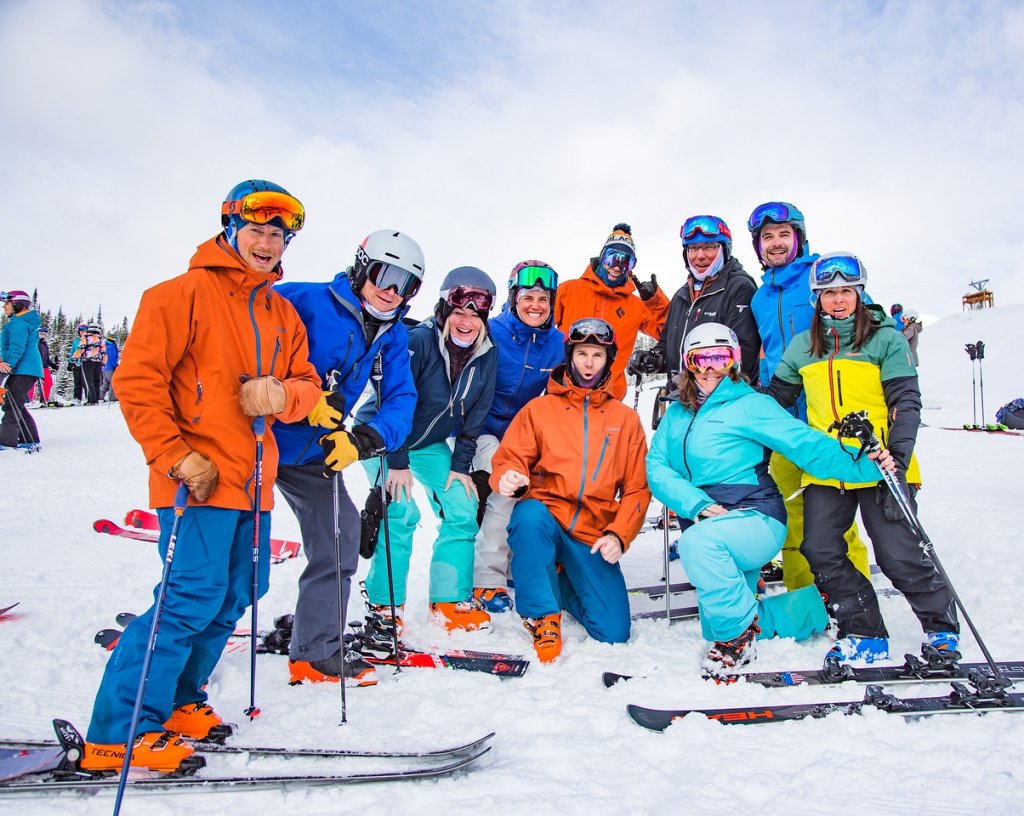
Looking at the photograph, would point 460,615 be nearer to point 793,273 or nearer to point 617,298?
point 617,298

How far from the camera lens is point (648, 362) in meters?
4.96

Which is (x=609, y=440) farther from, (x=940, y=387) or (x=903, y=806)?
(x=940, y=387)

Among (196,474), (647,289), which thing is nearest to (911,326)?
(647,289)

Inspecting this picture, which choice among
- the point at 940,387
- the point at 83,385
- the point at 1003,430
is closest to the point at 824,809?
the point at 1003,430

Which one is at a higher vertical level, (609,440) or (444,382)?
(444,382)

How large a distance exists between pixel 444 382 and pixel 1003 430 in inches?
574

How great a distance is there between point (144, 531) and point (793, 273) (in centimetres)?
594

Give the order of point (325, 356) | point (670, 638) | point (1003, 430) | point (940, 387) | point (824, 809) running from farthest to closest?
point (940, 387) → point (1003, 430) → point (670, 638) → point (325, 356) → point (824, 809)

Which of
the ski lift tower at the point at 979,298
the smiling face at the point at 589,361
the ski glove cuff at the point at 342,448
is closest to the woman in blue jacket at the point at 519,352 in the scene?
the smiling face at the point at 589,361

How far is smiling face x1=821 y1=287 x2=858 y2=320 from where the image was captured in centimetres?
363

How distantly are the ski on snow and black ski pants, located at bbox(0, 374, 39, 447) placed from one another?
34.6 ft

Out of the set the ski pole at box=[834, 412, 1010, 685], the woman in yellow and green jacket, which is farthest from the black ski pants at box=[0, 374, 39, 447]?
the ski pole at box=[834, 412, 1010, 685]

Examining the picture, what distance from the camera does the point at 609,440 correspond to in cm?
397

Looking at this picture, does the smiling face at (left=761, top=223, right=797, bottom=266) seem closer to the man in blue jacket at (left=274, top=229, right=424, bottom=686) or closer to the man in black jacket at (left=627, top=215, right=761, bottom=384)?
the man in black jacket at (left=627, top=215, right=761, bottom=384)
